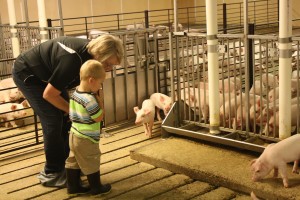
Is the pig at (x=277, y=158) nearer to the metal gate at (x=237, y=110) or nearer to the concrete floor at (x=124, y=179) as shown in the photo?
the concrete floor at (x=124, y=179)

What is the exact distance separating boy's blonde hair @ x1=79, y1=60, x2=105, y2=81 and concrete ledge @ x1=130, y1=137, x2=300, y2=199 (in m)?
1.17

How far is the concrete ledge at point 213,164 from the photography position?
3465 millimetres

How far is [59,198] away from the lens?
372cm

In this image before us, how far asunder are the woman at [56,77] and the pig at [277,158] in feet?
4.10

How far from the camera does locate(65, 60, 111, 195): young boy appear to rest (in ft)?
11.0

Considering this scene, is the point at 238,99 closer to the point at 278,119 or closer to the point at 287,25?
the point at 278,119

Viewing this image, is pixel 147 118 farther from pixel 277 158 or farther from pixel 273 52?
pixel 277 158

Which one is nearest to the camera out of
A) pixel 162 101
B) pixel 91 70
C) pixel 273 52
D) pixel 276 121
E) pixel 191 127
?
pixel 91 70

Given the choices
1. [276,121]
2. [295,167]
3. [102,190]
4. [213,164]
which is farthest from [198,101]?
[102,190]

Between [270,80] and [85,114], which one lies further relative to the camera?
[270,80]

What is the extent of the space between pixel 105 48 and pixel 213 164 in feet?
4.49

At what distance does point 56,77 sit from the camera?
339 centimetres

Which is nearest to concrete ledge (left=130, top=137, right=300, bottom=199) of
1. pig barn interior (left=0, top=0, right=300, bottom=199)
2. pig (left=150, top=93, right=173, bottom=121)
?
pig barn interior (left=0, top=0, right=300, bottom=199)

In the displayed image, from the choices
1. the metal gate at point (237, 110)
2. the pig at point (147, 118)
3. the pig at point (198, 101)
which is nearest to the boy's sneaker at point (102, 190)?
the metal gate at point (237, 110)
